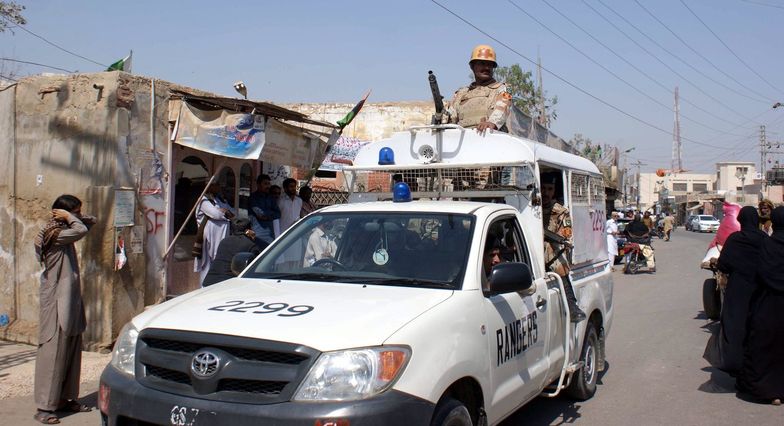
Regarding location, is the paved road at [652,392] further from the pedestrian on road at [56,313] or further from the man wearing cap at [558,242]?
the man wearing cap at [558,242]

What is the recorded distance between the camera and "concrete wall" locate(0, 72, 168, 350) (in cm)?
768

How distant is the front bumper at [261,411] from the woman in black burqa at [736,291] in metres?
4.58

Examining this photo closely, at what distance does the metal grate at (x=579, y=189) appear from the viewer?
21.9ft

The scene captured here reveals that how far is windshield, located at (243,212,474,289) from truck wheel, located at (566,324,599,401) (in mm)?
2521

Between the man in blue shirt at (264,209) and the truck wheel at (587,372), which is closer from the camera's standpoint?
the truck wheel at (587,372)

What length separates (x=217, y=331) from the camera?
10.8ft

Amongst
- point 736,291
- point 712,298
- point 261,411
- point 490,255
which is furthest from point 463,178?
point 712,298

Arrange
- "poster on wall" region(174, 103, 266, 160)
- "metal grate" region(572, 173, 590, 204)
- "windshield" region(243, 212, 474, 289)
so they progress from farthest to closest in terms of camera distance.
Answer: "poster on wall" region(174, 103, 266, 160) < "metal grate" region(572, 173, 590, 204) < "windshield" region(243, 212, 474, 289)

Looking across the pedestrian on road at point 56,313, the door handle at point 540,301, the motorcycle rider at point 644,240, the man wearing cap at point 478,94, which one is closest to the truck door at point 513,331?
the door handle at point 540,301

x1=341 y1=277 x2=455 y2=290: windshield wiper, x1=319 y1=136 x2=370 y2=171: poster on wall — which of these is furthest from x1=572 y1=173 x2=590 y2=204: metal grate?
x1=319 y1=136 x2=370 y2=171: poster on wall

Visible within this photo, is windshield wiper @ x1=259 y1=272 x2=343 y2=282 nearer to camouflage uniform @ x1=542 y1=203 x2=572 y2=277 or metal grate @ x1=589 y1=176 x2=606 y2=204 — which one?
camouflage uniform @ x1=542 y1=203 x2=572 y2=277

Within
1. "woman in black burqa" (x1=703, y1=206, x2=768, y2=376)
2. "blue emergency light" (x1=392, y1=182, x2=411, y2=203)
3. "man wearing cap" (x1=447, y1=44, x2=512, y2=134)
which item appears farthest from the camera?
"man wearing cap" (x1=447, y1=44, x2=512, y2=134)

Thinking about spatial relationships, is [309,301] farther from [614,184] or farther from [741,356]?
[614,184]

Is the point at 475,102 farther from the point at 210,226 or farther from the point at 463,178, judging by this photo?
the point at 210,226
